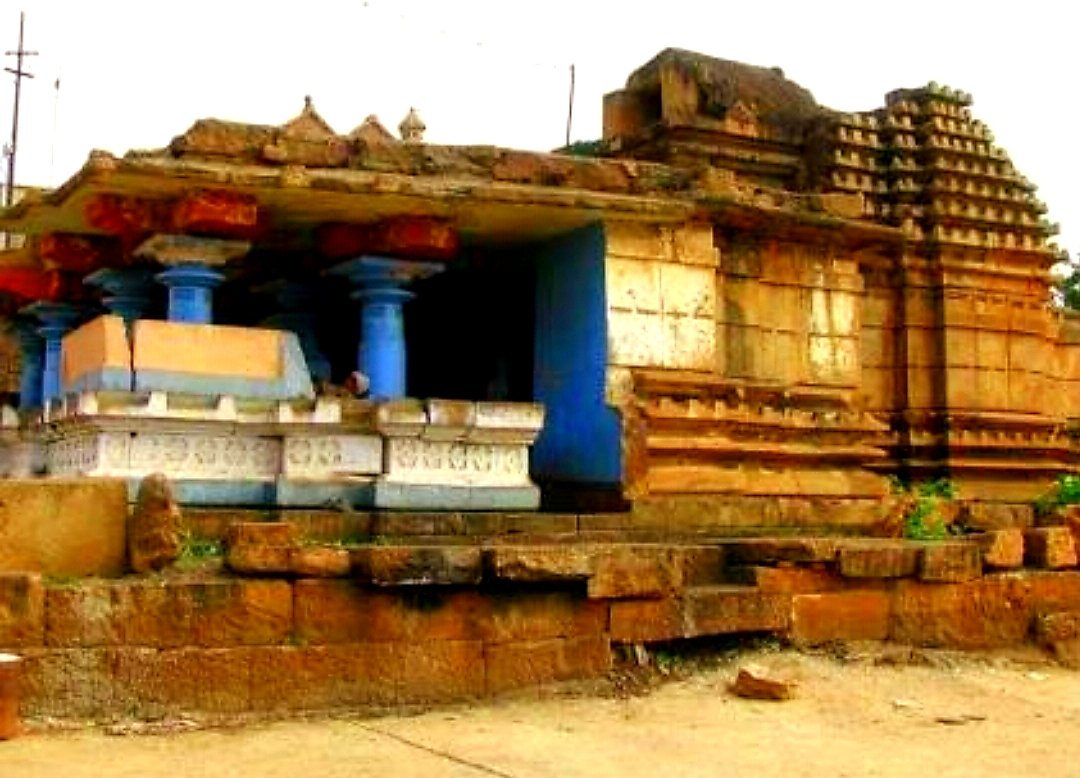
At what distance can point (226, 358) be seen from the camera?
8531 millimetres

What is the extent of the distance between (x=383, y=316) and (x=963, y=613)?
446 cm

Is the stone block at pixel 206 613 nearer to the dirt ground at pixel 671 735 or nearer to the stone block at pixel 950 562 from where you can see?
the dirt ground at pixel 671 735

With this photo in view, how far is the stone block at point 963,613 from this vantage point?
328 inches

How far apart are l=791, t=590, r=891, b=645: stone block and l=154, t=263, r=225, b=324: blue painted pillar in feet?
14.7

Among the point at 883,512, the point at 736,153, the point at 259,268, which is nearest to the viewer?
the point at 883,512

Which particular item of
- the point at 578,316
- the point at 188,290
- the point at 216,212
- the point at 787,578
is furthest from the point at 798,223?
the point at 188,290

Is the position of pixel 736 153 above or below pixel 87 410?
above

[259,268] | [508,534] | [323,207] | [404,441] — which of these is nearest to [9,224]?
[259,268]

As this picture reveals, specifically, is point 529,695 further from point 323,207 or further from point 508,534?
point 323,207

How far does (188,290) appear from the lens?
934cm

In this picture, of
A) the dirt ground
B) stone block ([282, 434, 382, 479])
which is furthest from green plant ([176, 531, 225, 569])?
the dirt ground

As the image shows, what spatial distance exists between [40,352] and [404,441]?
6569 millimetres

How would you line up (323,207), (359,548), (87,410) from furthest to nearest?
1. (323,207)
2. (87,410)
3. (359,548)

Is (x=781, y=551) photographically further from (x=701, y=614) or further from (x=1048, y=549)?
(x=1048, y=549)
